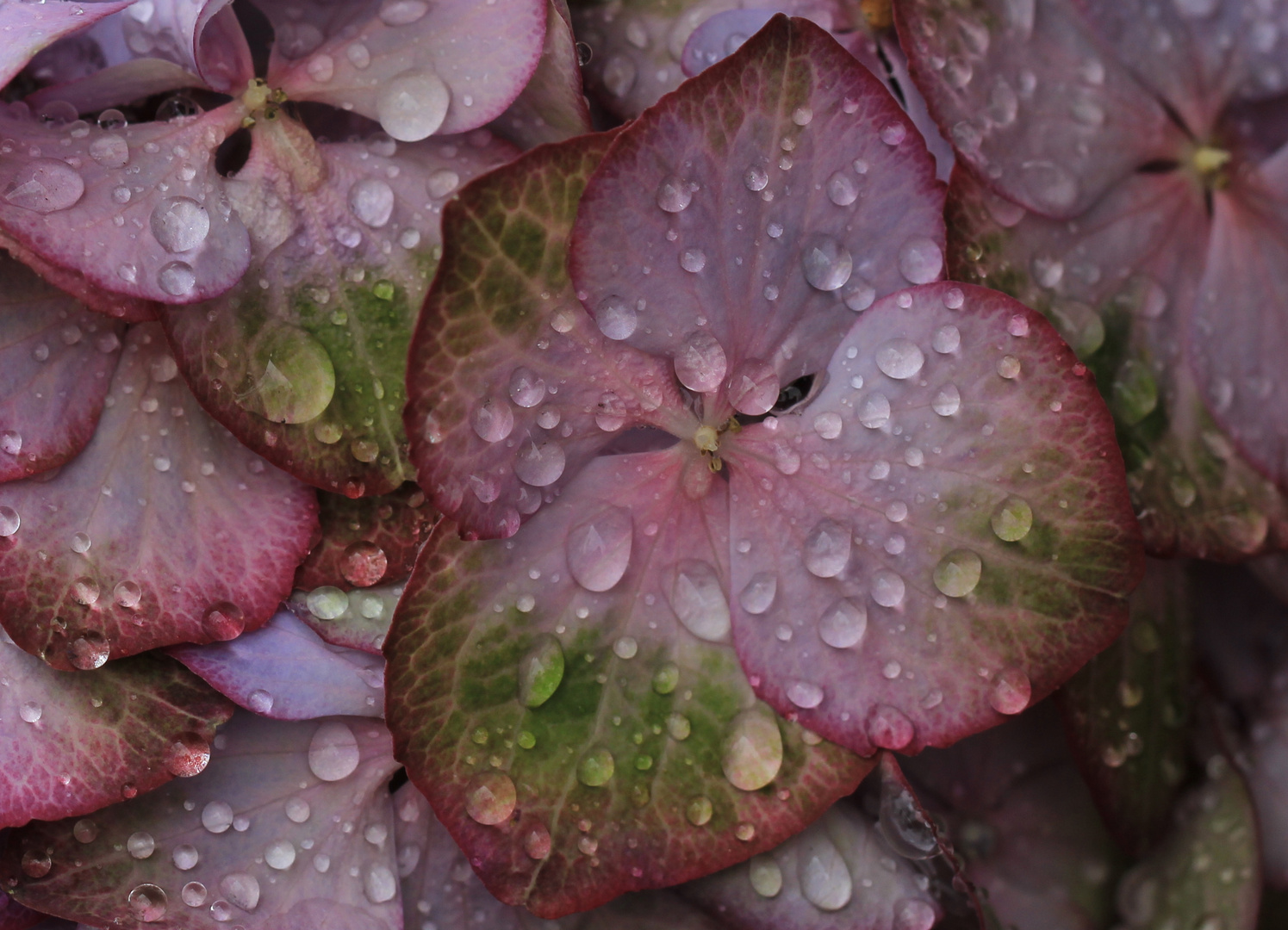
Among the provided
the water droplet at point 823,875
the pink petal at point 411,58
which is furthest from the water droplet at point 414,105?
the water droplet at point 823,875

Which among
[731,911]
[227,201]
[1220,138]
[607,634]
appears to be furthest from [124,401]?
[1220,138]

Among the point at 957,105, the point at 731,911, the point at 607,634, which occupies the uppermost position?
the point at 957,105

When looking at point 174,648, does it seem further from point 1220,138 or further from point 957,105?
point 1220,138

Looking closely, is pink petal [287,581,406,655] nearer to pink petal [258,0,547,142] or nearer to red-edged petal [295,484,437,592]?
red-edged petal [295,484,437,592]

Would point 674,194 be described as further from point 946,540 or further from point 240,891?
point 240,891

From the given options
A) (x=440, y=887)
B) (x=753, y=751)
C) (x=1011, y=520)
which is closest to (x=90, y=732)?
(x=440, y=887)

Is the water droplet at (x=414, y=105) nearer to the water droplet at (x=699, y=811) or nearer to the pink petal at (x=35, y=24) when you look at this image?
the pink petal at (x=35, y=24)
